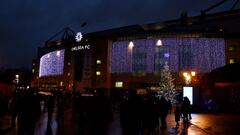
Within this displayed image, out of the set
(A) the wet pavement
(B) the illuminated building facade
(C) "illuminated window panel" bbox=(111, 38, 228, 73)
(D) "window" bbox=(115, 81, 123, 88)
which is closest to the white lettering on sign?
(B) the illuminated building facade

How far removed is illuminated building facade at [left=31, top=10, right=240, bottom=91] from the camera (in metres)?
75.7

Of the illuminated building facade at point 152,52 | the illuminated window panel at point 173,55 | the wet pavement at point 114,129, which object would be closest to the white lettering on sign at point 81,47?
the illuminated building facade at point 152,52

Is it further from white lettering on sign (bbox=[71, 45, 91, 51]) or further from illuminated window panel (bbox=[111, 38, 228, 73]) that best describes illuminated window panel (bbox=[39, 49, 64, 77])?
illuminated window panel (bbox=[111, 38, 228, 73])

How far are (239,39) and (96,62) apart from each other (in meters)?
35.4

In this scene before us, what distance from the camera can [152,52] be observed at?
260ft

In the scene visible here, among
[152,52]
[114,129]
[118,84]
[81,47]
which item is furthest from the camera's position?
[81,47]

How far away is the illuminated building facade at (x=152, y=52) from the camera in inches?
2980

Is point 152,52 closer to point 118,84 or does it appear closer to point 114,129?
point 118,84

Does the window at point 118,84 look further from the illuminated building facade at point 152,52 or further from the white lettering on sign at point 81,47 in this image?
the white lettering on sign at point 81,47

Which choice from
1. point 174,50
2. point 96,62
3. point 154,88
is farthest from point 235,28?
point 96,62

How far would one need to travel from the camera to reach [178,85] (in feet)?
245

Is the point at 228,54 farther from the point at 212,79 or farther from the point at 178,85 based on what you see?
the point at 212,79

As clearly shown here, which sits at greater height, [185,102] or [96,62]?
[96,62]

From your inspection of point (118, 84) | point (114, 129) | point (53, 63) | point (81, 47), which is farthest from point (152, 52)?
point (114, 129)
